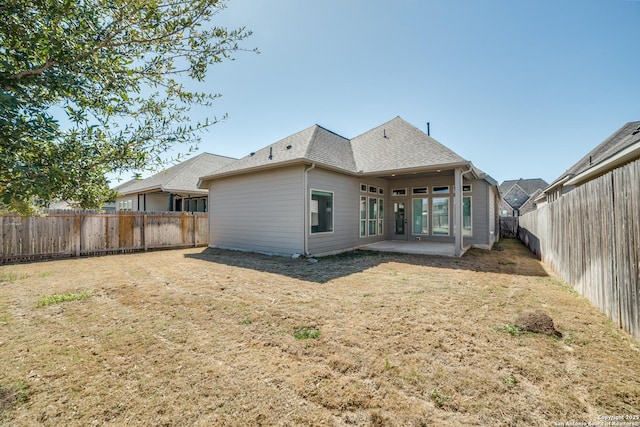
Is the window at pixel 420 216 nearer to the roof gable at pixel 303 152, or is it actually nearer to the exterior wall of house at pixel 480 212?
the exterior wall of house at pixel 480 212

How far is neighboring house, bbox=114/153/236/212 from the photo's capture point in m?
14.6

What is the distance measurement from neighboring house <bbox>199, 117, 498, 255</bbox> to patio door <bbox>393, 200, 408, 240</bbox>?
0.16ft

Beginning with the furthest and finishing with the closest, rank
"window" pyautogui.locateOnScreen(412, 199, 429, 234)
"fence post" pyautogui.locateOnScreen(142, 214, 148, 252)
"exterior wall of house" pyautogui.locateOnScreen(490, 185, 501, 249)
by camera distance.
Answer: "window" pyautogui.locateOnScreen(412, 199, 429, 234) < "exterior wall of house" pyautogui.locateOnScreen(490, 185, 501, 249) < "fence post" pyautogui.locateOnScreen(142, 214, 148, 252)

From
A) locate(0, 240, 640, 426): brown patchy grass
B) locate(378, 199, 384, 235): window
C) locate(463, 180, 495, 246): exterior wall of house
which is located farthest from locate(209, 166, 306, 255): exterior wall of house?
locate(463, 180, 495, 246): exterior wall of house

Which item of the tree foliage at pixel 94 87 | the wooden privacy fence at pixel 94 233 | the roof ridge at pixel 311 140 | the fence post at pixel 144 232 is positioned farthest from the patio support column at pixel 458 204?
the fence post at pixel 144 232

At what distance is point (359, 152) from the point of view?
1216 cm

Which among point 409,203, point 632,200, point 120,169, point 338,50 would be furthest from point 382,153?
point 120,169

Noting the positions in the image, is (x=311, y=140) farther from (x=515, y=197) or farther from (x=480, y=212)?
(x=515, y=197)

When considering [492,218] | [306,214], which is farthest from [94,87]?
[492,218]

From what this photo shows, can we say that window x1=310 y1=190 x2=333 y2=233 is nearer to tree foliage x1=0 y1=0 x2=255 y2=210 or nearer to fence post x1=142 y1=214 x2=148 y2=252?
tree foliage x1=0 y1=0 x2=255 y2=210

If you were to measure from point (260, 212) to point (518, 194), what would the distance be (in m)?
42.5

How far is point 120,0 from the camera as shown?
2078 millimetres

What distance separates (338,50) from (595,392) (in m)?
10.3

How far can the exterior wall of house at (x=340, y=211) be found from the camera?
8.88 m
